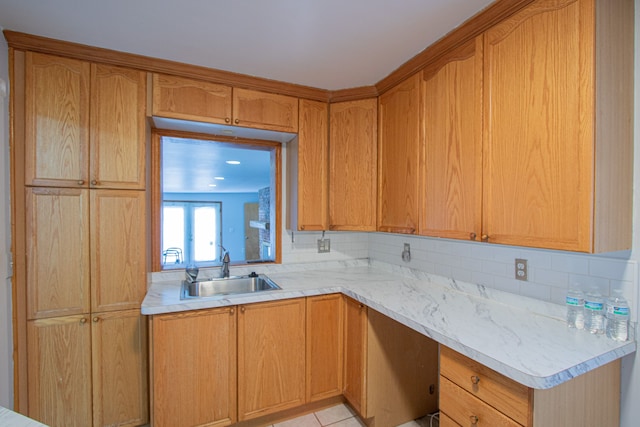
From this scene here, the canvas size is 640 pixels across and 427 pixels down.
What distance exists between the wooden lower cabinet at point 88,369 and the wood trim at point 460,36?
2.23m

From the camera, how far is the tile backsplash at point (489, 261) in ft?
3.99

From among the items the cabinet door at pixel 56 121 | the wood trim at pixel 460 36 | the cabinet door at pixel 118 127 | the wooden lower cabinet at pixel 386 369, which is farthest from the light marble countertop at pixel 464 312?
the wood trim at pixel 460 36

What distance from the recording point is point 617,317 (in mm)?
1143

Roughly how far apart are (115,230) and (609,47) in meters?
2.45

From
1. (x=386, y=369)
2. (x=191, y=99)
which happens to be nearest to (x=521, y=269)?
(x=386, y=369)

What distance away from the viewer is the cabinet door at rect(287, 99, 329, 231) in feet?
7.44

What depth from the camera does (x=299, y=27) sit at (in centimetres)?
149

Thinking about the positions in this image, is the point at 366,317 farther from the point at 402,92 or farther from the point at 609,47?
the point at 609,47

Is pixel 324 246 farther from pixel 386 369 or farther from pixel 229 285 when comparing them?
pixel 386 369

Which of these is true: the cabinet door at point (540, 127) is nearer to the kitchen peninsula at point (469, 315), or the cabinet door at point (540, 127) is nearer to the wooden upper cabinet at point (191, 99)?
the kitchen peninsula at point (469, 315)

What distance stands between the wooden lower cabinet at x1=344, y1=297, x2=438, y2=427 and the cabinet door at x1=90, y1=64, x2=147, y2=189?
1606 mm

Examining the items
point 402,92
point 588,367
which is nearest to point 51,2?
point 402,92

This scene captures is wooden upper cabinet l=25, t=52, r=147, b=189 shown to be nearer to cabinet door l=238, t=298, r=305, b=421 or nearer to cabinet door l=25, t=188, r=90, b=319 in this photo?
cabinet door l=25, t=188, r=90, b=319

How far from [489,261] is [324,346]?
117 centimetres
